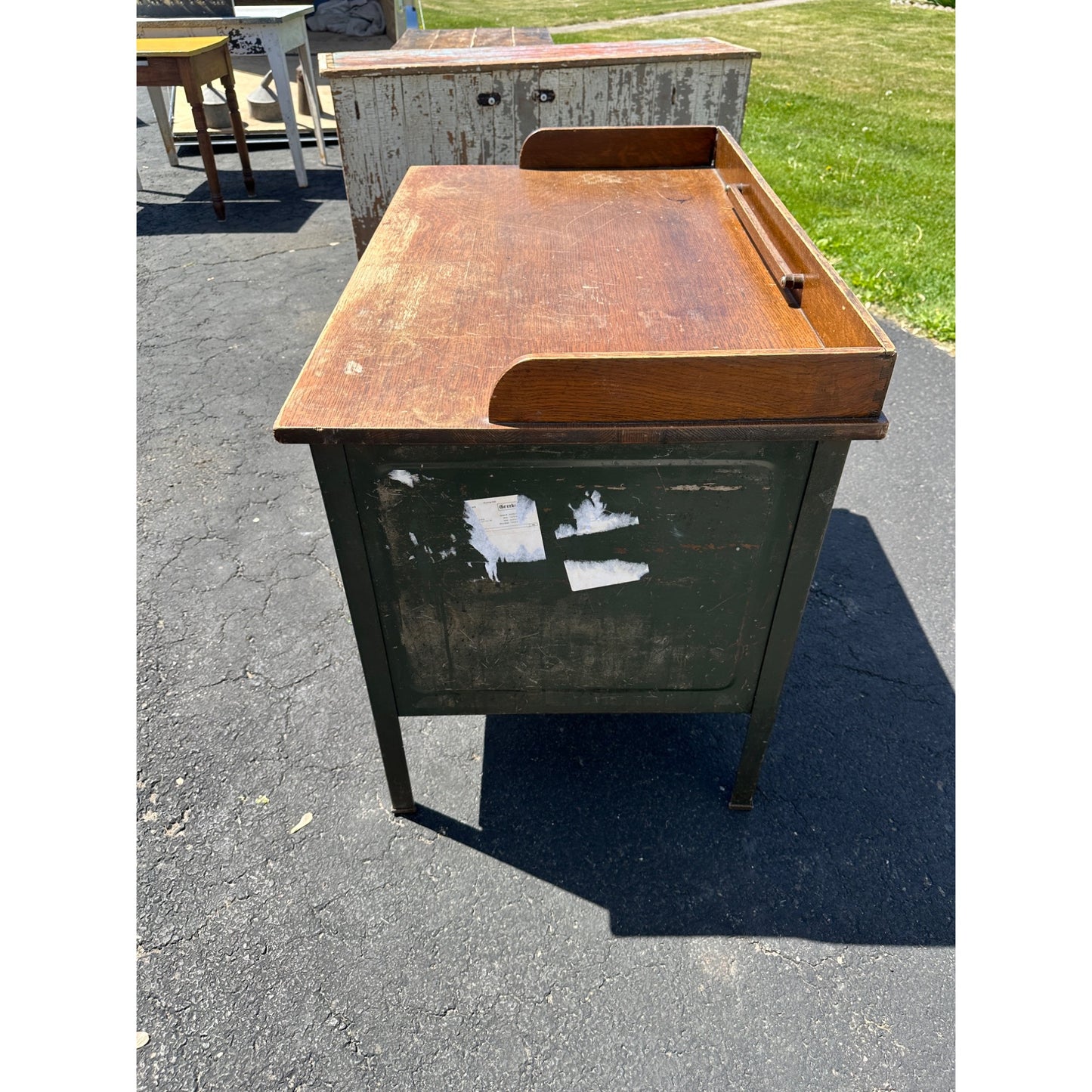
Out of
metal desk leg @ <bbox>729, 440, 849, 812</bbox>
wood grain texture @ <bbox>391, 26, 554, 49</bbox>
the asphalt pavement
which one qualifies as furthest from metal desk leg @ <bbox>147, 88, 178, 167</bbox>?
metal desk leg @ <bbox>729, 440, 849, 812</bbox>

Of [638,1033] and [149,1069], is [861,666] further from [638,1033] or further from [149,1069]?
[149,1069]

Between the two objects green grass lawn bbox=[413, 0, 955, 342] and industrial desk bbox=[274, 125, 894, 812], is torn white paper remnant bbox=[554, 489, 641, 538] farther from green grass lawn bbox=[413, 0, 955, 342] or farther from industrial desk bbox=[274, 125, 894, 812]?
green grass lawn bbox=[413, 0, 955, 342]

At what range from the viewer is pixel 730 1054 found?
61.5 inches

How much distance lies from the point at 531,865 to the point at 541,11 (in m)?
20.1

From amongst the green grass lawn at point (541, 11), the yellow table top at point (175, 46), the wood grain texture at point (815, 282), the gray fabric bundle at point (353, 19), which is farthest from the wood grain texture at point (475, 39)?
the green grass lawn at point (541, 11)

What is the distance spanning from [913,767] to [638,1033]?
1.05m

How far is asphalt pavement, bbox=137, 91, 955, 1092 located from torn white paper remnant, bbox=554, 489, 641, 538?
2.98ft

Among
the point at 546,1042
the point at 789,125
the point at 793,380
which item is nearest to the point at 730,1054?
the point at 546,1042

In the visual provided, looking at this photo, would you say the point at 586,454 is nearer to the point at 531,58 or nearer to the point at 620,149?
the point at 620,149

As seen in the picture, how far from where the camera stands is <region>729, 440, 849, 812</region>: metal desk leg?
135cm

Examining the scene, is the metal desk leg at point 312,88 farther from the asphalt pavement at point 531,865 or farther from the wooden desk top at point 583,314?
the asphalt pavement at point 531,865

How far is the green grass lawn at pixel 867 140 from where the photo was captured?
4.73m

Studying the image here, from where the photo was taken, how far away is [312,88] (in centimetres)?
640

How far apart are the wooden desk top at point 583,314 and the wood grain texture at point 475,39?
296 centimetres
